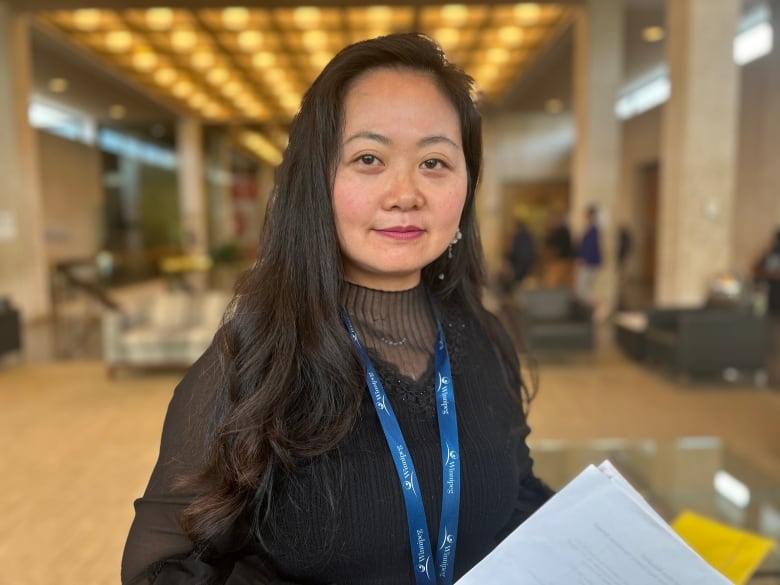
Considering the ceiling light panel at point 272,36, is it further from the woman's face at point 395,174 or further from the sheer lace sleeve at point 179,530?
the sheer lace sleeve at point 179,530

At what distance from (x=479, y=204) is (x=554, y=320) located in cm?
174

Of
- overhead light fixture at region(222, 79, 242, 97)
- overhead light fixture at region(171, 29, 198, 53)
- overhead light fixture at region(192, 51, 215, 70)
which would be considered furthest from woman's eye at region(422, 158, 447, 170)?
overhead light fixture at region(222, 79, 242, 97)

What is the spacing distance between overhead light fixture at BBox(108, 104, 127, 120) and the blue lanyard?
17.3 meters

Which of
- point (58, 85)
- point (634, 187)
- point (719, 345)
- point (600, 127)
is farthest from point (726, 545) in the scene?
point (634, 187)

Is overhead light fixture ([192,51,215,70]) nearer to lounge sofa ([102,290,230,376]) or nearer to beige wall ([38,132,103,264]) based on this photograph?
beige wall ([38,132,103,264])

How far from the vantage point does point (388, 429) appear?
3.15ft

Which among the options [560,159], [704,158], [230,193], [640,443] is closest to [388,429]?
[640,443]

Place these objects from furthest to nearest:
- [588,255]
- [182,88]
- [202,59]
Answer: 1. [182,88]
2. [202,59]
3. [588,255]

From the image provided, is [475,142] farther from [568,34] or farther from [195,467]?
[568,34]

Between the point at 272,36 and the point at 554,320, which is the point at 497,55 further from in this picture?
the point at 554,320

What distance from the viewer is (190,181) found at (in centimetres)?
1808

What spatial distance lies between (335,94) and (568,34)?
1146 centimetres

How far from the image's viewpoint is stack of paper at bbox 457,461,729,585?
798 millimetres

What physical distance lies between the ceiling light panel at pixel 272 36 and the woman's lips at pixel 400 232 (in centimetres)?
788
